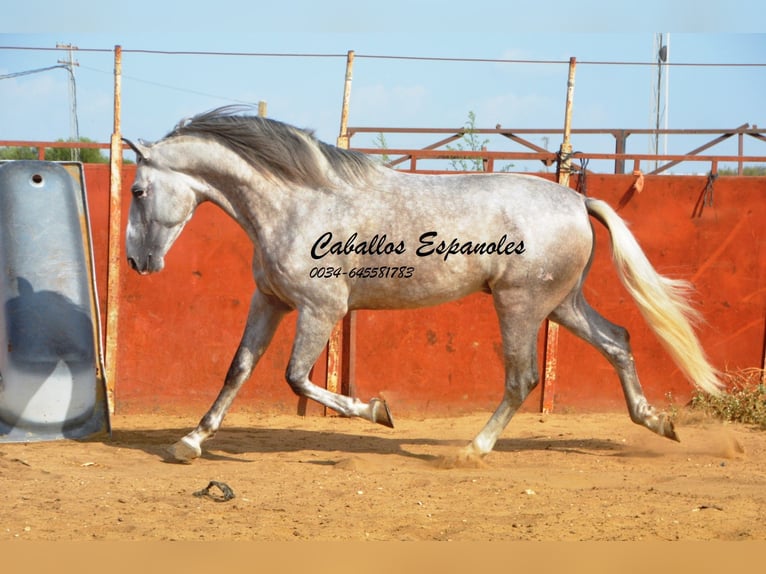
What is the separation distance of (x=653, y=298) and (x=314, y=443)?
2.52 m

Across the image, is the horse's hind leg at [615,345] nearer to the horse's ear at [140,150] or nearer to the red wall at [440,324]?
the red wall at [440,324]

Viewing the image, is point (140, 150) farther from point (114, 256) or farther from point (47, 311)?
point (114, 256)

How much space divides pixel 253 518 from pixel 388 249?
215 centimetres

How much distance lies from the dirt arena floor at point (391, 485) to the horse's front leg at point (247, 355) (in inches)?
9.5

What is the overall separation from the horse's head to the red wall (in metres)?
1.99

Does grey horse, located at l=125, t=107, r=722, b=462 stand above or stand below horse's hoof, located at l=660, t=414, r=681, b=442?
above

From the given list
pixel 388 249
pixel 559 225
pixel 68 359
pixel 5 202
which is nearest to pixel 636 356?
pixel 559 225

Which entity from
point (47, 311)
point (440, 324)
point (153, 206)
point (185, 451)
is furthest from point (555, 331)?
point (47, 311)

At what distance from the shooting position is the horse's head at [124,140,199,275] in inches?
233

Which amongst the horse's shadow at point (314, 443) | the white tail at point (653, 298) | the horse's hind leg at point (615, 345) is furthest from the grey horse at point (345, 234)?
the horse's shadow at point (314, 443)

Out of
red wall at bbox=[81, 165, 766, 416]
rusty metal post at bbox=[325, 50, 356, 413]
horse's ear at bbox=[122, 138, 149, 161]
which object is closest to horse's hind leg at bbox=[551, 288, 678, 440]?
red wall at bbox=[81, 165, 766, 416]

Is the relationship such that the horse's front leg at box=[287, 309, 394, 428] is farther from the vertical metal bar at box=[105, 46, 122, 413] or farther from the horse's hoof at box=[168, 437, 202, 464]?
the vertical metal bar at box=[105, 46, 122, 413]

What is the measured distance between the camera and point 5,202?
7031mm

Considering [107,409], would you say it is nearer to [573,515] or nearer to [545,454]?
[545,454]
